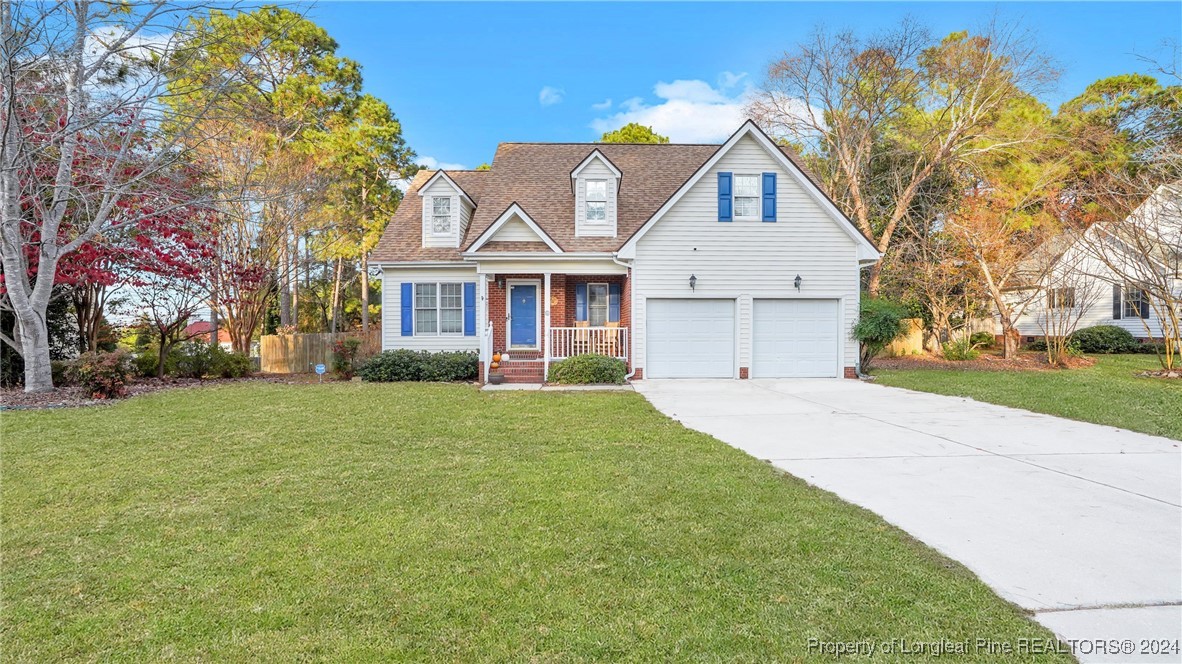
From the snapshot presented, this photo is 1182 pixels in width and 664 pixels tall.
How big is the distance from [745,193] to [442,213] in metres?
8.51

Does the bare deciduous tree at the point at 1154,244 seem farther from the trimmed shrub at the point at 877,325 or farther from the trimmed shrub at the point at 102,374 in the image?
the trimmed shrub at the point at 102,374

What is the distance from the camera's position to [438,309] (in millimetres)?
15008

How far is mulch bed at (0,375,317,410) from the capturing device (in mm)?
9070

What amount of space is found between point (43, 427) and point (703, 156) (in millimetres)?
16976

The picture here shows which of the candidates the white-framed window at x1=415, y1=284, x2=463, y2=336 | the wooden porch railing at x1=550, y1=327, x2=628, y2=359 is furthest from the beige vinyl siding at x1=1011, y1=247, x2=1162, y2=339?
the white-framed window at x1=415, y1=284, x2=463, y2=336

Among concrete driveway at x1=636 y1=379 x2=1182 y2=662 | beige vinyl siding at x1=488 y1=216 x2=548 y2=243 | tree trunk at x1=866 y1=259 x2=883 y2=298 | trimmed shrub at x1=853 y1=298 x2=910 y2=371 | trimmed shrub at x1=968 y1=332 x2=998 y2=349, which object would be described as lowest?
concrete driveway at x1=636 y1=379 x2=1182 y2=662

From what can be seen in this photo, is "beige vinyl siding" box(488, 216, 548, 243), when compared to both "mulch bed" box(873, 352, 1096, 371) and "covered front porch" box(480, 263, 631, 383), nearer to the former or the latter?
"covered front porch" box(480, 263, 631, 383)

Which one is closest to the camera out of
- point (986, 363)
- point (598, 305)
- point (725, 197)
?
point (725, 197)

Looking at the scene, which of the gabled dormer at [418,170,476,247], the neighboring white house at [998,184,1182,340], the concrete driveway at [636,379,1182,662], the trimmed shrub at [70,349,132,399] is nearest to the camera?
the concrete driveway at [636,379,1182,662]

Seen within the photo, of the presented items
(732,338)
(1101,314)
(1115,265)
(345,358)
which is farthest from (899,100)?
(345,358)

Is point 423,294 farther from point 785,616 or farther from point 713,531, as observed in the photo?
point 785,616

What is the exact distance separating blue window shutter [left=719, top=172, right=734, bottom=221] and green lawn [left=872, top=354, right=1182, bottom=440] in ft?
18.6

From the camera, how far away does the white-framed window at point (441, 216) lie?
50.2 feet

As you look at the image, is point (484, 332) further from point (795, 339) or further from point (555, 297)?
point (795, 339)
